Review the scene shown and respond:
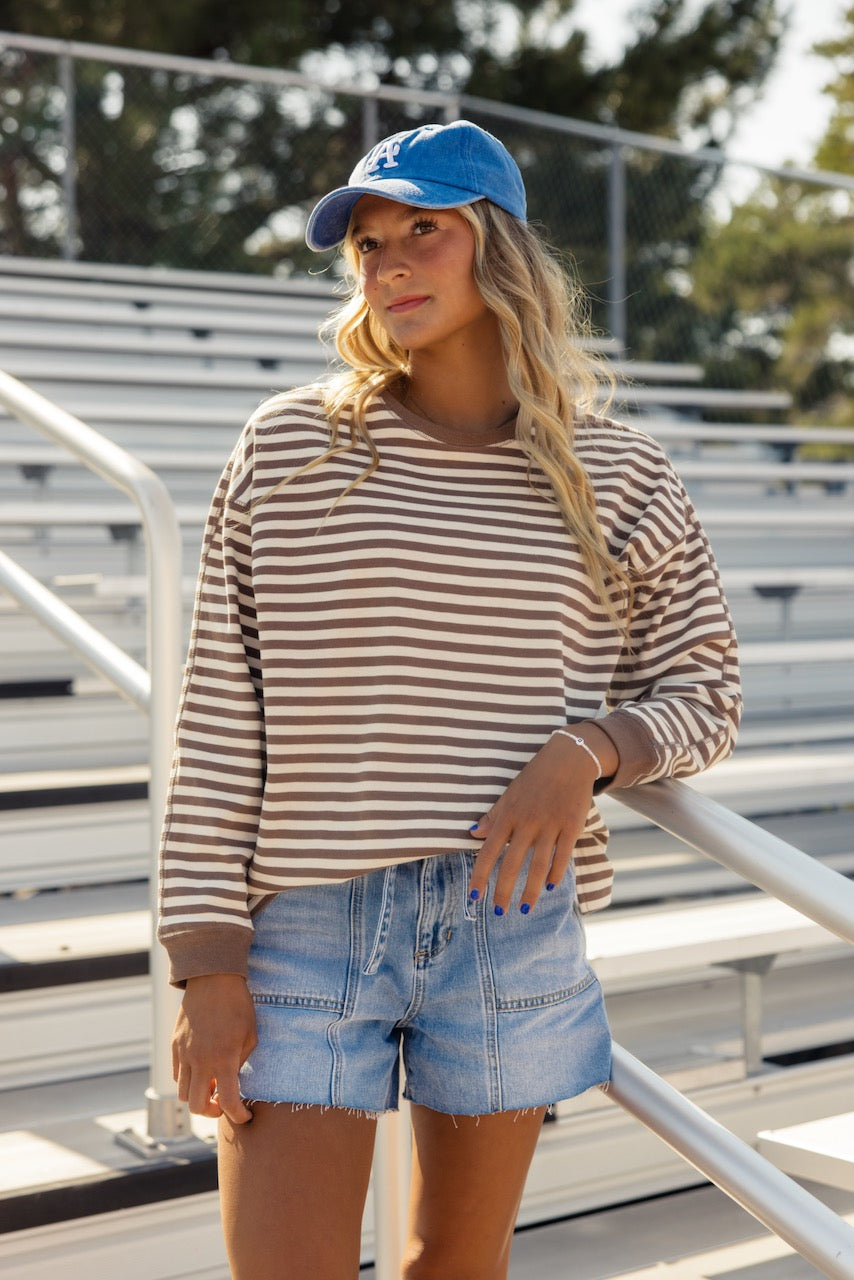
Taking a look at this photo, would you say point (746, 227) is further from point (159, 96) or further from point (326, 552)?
point (326, 552)

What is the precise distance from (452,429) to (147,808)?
1.67m

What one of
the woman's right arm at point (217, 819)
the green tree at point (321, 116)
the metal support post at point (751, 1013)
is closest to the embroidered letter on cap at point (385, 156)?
the woman's right arm at point (217, 819)

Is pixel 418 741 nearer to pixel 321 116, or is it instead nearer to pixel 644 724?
pixel 644 724

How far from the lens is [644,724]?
141 centimetres

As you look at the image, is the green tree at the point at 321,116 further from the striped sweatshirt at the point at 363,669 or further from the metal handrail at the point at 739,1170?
the metal handrail at the point at 739,1170

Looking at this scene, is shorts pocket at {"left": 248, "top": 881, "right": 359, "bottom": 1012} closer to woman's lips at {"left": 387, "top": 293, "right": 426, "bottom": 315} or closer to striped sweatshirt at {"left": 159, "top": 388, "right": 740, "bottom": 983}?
striped sweatshirt at {"left": 159, "top": 388, "right": 740, "bottom": 983}

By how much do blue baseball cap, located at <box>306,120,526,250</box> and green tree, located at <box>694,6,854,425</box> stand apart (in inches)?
305

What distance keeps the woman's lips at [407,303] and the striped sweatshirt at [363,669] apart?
0.29 feet

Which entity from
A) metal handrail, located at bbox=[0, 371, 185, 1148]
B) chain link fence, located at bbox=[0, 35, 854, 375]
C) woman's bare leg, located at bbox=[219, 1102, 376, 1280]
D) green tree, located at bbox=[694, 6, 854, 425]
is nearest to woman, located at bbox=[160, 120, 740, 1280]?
woman's bare leg, located at bbox=[219, 1102, 376, 1280]

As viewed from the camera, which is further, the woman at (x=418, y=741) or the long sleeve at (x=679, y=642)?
the long sleeve at (x=679, y=642)

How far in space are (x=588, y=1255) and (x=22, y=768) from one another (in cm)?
149

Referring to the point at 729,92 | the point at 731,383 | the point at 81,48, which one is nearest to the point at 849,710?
the point at 81,48

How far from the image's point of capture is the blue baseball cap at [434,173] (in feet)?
4.64

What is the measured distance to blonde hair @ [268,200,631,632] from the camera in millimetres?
1424
